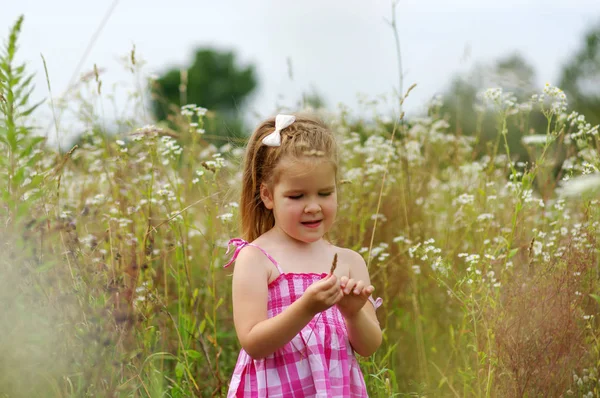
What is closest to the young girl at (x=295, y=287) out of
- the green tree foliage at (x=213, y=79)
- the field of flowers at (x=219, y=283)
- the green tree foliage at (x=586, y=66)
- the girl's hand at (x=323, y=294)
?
the girl's hand at (x=323, y=294)

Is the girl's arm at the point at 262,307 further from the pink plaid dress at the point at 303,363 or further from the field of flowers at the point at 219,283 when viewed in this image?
the field of flowers at the point at 219,283

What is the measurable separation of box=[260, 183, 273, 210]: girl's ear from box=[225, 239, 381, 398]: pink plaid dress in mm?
181

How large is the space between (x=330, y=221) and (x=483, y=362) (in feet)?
3.05

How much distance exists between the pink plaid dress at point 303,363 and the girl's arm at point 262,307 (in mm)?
62

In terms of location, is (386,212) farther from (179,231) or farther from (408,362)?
(179,231)

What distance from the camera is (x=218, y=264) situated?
414 centimetres

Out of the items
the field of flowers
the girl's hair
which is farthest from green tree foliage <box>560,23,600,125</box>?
the girl's hair

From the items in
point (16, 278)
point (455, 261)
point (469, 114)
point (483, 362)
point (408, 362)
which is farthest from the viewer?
point (469, 114)

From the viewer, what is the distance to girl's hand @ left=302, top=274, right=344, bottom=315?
185cm

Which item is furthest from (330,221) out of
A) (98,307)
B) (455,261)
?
(455,261)

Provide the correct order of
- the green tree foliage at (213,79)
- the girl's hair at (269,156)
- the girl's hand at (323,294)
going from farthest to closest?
the green tree foliage at (213,79), the girl's hair at (269,156), the girl's hand at (323,294)

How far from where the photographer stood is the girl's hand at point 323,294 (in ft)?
6.07

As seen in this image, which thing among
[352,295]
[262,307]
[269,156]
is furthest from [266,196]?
[352,295]

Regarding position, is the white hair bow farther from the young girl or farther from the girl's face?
the girl's face
